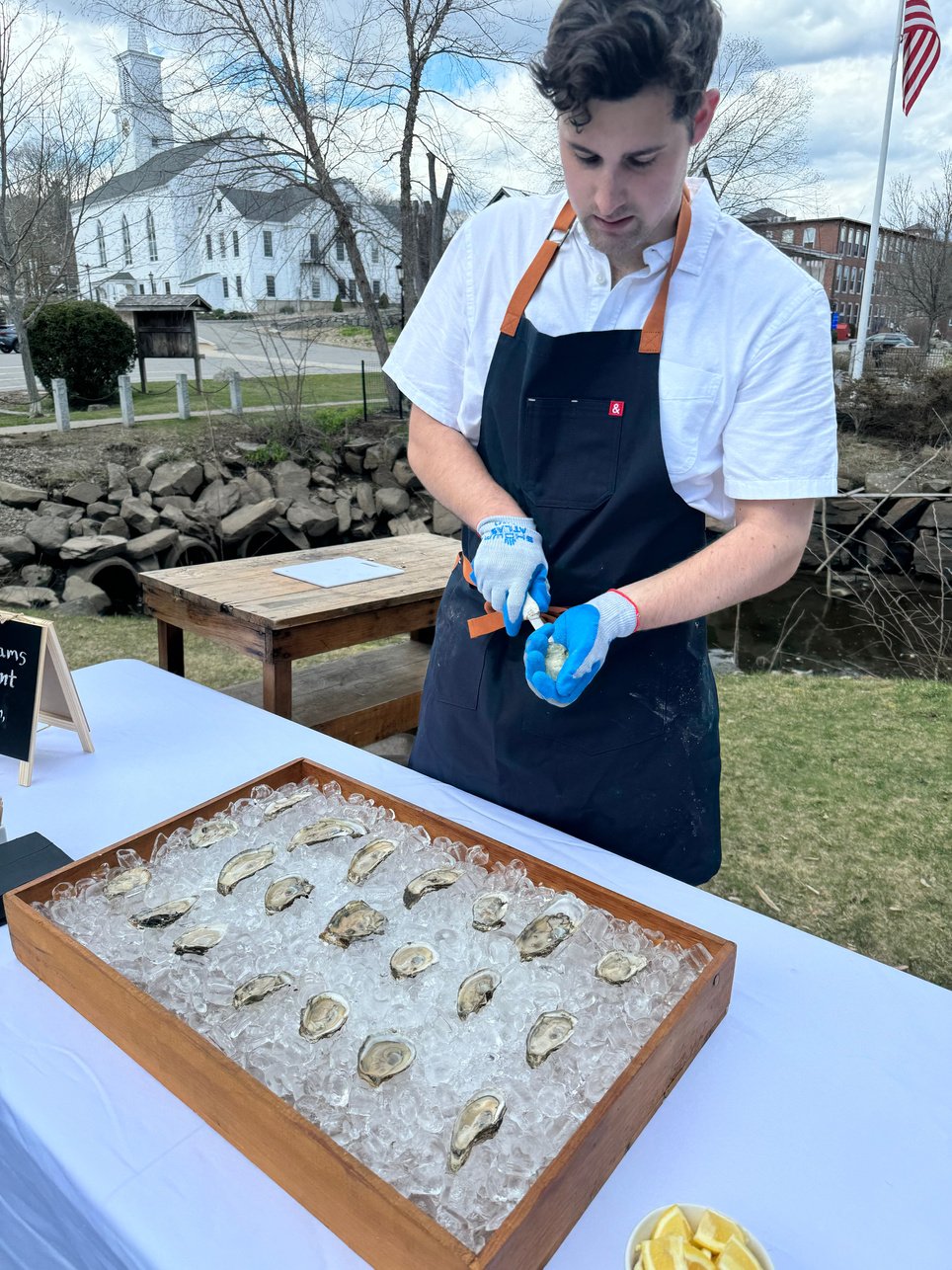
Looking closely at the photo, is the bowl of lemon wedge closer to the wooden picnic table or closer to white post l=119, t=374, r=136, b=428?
the wooden picnic table

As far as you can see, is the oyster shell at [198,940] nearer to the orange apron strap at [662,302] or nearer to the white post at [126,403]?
the orange apron strap at [662,302]

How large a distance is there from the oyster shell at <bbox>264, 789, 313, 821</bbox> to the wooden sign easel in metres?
0.49

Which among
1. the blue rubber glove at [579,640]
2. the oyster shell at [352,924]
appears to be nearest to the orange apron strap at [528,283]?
the blue rubber glove at [579,640]

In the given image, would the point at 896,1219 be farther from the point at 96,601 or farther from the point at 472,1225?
the point at 96,601

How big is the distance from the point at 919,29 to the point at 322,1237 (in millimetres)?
10226

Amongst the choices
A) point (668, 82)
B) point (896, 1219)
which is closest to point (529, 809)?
point (896, 1219)

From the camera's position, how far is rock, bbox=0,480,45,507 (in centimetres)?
739

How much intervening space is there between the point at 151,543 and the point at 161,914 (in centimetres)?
651

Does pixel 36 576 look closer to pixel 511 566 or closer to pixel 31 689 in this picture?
pixel 31 689

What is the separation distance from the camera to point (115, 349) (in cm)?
1083

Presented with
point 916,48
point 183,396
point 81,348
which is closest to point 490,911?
point 916,48

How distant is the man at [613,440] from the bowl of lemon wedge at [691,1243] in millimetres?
633

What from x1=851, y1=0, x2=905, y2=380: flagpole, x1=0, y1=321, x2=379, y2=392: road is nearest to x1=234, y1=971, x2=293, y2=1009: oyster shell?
x1=0, y1=321, x2=379, y2=392: road

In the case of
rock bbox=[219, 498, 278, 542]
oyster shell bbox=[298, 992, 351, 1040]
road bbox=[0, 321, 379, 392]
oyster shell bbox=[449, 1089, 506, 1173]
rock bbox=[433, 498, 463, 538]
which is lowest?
rock bbox=[433, 498, 463, 538]
